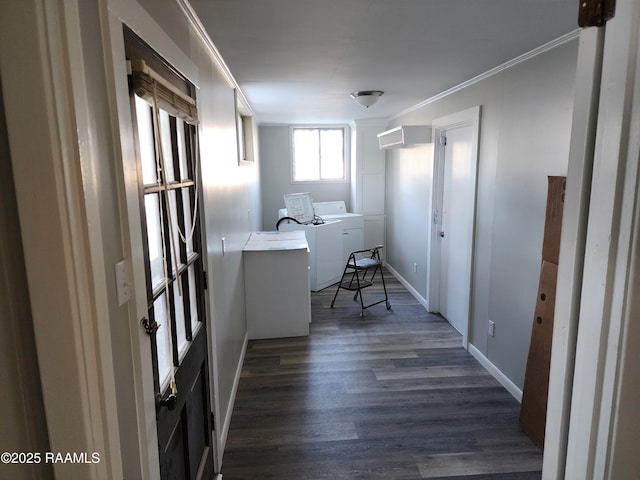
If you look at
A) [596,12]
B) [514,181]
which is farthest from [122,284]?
[514,181]

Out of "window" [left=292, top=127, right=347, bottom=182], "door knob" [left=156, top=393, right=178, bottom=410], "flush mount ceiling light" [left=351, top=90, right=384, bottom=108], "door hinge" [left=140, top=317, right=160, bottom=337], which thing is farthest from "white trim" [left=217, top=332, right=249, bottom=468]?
"window" [left=292, top=127, right=347, bottom=182]

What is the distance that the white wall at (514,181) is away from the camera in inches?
90.6

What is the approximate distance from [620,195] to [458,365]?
281 centimetres

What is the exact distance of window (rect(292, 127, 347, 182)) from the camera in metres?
6.61

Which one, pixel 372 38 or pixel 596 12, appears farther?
pixel 372 38

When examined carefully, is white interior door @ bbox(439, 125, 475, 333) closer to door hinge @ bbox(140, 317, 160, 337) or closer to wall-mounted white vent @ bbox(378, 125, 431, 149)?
wall-mounted white vent @ bbox(378, 125, 431, 149)

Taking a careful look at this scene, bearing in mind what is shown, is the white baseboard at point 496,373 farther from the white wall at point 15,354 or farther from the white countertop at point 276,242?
Result: the white wall at point 15,354

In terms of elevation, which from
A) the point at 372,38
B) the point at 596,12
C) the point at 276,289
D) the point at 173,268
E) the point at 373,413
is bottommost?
the point at 373,413

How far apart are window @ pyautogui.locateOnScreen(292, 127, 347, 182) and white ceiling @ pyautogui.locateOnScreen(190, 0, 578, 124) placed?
3130mm

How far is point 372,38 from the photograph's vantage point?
209 cm

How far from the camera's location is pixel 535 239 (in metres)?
2.50

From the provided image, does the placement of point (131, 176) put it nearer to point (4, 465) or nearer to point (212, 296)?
point (4, 465)

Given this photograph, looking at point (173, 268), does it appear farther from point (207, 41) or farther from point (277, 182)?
point (277, 182)

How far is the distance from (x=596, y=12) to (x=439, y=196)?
3.46 m
